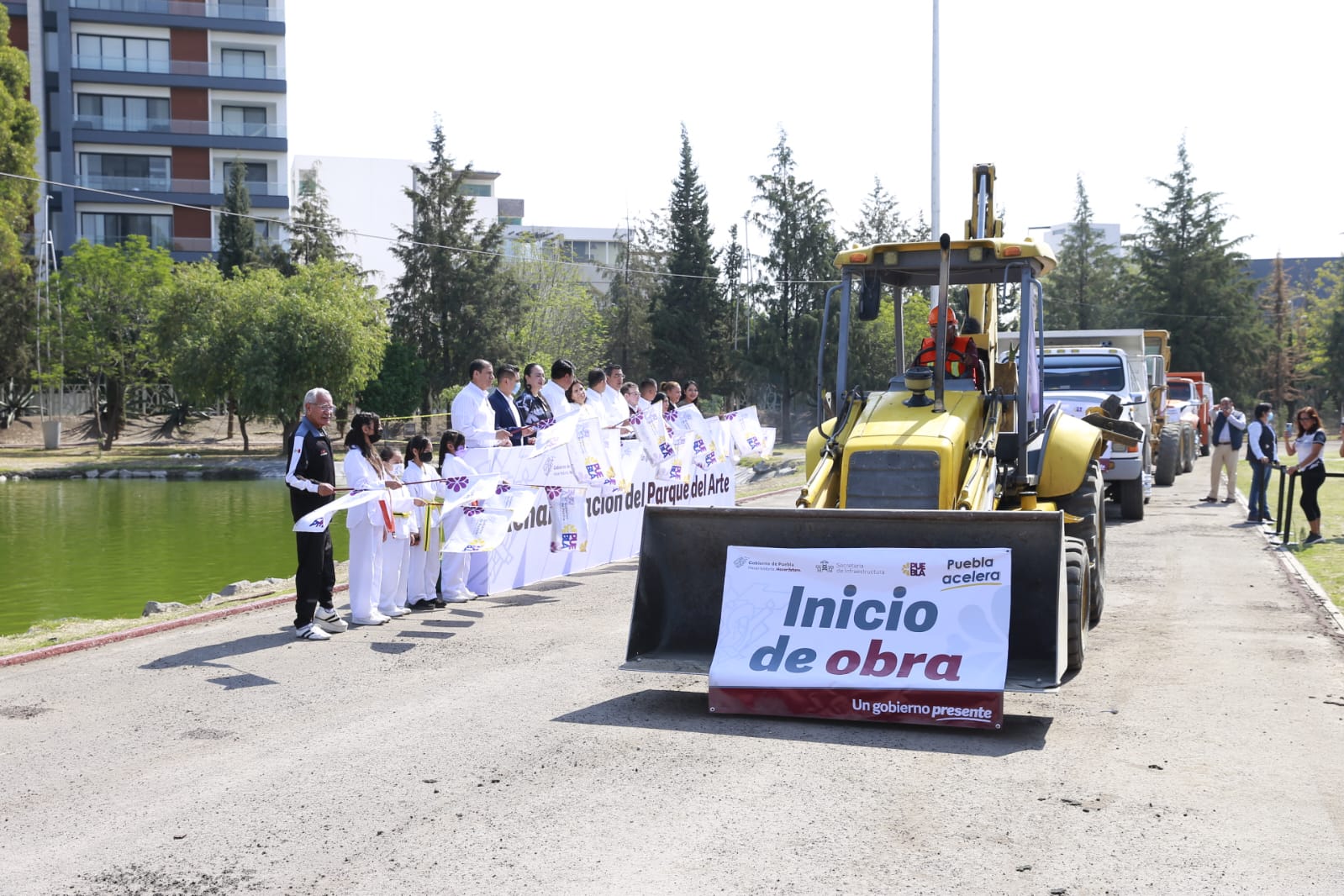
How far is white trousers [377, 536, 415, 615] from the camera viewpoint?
10930 millimetres

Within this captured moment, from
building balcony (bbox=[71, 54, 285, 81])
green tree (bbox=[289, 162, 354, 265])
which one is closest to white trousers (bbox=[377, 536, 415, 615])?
green tree (bbox=[289, 162, 354, 265])

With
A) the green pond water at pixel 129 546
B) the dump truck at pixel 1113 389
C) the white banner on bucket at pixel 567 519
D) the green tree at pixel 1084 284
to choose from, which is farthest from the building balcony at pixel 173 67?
the white banner on bucket at pixel 567 519

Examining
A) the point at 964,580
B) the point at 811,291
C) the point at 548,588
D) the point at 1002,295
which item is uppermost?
the point at 811,291

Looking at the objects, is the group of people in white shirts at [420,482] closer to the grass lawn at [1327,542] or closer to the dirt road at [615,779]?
the dirt road at [615,779]

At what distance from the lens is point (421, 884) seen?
490cm

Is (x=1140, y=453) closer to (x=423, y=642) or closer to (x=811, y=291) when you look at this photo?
(x=423, y=642)

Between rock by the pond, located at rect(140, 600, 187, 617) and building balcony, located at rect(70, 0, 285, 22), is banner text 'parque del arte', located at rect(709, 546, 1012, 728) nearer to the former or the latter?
rock by the pond, located at rect(140, 600, 187, 617)

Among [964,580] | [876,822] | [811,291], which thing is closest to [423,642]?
[964,580]

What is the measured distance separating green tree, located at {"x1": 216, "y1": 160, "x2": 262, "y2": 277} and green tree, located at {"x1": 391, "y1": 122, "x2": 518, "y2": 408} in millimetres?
9457

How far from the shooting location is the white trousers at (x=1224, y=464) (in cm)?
2145

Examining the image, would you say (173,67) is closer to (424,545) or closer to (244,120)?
(244,120)

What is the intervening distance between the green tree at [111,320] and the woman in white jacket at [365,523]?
49064mm

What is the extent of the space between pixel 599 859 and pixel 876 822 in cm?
131

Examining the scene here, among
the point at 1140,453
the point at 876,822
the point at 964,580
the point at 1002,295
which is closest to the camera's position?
the point at 876,822
